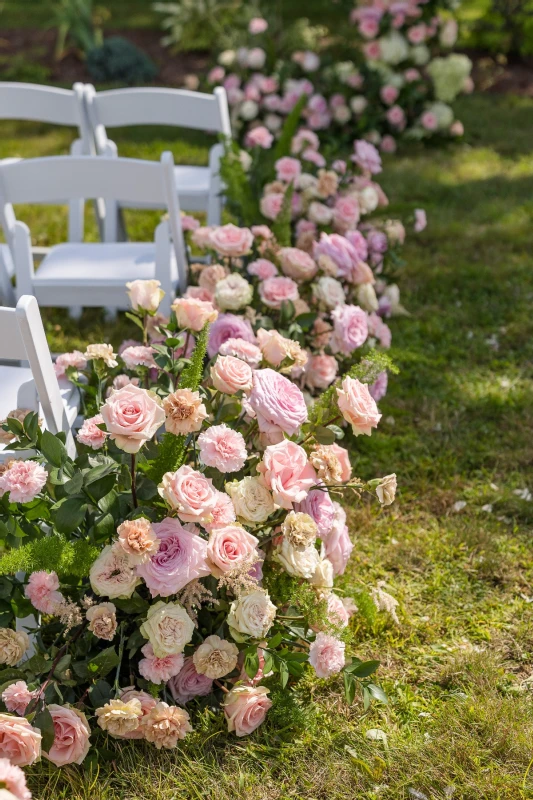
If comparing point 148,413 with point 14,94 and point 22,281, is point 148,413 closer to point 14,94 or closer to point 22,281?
point 22,281

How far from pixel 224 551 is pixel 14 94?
3068 mm

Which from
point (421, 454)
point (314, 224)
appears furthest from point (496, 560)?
A: point (314, 224)

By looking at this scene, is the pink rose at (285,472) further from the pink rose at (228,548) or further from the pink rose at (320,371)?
the pink rose at (320,371)

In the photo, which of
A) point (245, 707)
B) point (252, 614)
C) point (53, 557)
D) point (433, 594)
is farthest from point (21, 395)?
point (433, 594)

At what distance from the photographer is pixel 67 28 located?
8.84 metres

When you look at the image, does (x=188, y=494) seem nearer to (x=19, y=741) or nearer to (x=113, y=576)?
(x=113, y=576)

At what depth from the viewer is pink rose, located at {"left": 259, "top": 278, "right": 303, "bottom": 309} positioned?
9.07ft

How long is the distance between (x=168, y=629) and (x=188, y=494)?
1.10 feet

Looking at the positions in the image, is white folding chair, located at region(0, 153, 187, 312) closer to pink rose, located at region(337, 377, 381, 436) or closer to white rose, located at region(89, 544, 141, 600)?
pink rose, located at region(337, 377, 381, 436)

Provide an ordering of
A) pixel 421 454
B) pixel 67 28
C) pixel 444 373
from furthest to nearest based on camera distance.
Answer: pixel 67 28
pixel 444 373
pixel 421 454

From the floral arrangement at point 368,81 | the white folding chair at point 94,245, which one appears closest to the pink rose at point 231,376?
the white folding chair at point 94,245

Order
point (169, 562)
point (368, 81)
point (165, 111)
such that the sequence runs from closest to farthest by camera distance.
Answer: point (169, 562), point (165, 111), point (368, 81)

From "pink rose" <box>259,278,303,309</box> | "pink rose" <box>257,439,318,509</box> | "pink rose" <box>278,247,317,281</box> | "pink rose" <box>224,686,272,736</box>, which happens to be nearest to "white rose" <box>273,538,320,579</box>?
"pink rose" <box>257,439,318,509</box>

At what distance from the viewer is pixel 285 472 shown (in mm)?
1927
